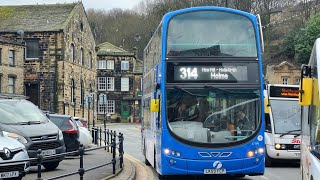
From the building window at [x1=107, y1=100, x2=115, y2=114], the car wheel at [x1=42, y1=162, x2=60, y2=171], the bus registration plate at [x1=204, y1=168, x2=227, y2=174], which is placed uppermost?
the bus registration plate at [x1=204, y1=168, x2=227, y2=174]

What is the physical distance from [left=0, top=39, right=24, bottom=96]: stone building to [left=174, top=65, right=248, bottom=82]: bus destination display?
120 feet

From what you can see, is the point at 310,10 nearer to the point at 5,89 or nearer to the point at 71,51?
the point at 71,51

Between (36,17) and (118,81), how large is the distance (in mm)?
29440

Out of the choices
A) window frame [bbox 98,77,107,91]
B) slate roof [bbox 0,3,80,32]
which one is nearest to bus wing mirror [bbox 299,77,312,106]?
slate roof [bbox 0,3,80,32]

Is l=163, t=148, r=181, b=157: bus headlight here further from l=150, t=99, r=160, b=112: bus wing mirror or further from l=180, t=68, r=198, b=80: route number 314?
l=180, t=68, r=198, b=80: route number 314

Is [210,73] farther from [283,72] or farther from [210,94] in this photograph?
[283,72]

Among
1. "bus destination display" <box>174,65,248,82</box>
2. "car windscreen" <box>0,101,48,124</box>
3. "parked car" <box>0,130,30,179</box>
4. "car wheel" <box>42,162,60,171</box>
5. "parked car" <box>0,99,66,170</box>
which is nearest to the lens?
"parked car" <box>0,130,30,179</box>

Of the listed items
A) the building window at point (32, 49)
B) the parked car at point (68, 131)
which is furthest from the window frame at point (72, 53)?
the parked car at point (68, 131)

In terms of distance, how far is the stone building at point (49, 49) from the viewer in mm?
57625

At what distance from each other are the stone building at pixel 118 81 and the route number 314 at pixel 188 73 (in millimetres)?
72203

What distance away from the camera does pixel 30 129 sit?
50.8ft

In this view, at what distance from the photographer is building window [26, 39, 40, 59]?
58.1 meters

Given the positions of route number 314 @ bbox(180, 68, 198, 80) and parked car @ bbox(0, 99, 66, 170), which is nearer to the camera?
route number 314 @ bbox(180, 68, 198, 80)

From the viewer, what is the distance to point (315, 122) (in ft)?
28.5
